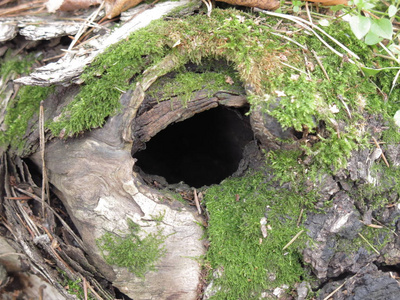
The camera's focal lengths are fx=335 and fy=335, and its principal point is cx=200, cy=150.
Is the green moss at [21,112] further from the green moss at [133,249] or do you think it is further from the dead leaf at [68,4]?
the green moss at [133,249]

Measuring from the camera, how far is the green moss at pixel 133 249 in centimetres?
208

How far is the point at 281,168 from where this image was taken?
209 cm

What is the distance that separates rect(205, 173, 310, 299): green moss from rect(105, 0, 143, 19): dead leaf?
4.78 ft

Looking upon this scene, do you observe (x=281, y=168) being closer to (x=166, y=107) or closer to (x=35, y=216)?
(x=166, y=107)

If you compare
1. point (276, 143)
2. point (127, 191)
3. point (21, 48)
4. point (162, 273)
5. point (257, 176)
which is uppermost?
point (21, 48)

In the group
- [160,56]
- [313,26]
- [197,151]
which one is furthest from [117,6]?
[197,151]

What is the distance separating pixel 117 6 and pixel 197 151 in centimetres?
187

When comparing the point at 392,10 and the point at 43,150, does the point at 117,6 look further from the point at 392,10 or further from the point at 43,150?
the point at 392,10

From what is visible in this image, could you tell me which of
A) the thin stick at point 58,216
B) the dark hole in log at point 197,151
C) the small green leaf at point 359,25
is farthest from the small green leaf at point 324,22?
the thin stick at point 58,216

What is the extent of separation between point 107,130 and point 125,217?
544 mm

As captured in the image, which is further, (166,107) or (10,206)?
(10,206)

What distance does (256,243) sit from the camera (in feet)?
6.92

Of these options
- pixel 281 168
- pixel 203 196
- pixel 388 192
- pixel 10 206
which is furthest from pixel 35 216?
pixel 388 192

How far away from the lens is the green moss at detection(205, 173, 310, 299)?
209cm
